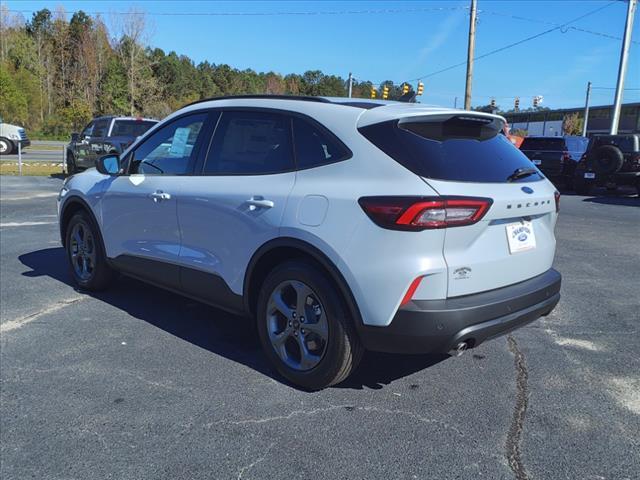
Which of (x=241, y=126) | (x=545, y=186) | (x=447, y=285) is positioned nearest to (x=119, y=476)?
(x=447, y=285)

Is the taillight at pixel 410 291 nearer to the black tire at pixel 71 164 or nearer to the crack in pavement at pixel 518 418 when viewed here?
the crack in pavement at pixel 518 418

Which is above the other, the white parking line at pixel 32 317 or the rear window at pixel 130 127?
the rear window at pixel 130 127

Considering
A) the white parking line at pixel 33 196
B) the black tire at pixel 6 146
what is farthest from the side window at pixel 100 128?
the black tire at pixel 6 146

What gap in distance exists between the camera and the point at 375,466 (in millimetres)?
2670

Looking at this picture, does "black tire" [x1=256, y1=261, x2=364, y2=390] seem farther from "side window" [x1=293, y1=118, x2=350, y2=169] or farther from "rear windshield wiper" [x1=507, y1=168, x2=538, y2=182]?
"rear windshield wiper" [x1=507, y1=168, x2=538, y2=182]

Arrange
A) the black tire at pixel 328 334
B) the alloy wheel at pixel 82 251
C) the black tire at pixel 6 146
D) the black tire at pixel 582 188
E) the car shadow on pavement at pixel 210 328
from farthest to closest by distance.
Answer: the black tire at pixel 6 146 → the black tire at pixel 582 188 → the alloy wheel at pixel 82 251 → the car shadow on pavement at pixel 210 328 → the black tire at pixel 328 334

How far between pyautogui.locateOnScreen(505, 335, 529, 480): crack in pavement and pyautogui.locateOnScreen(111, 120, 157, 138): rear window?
13157 mm

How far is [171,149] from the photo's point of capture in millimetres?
4480

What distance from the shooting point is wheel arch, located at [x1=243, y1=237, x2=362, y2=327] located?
10.1ft

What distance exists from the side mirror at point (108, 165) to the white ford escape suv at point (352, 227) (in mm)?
892

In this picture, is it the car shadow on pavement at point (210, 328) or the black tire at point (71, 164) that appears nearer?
the car shadow on pavement at point (210, 328)

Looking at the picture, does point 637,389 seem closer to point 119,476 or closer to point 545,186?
point 545,186

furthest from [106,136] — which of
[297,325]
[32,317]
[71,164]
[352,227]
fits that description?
[352,227]

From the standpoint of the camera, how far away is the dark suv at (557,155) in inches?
701
